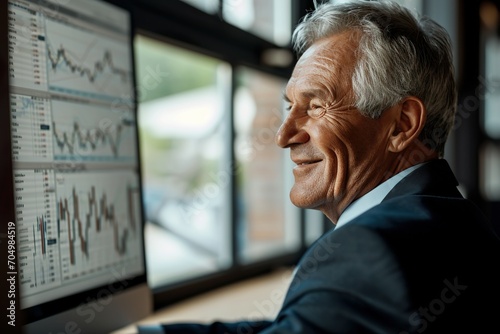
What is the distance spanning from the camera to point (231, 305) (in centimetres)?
194

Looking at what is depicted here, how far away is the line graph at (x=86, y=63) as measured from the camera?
3.30 feet

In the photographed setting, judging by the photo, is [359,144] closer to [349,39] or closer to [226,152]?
[349,39]

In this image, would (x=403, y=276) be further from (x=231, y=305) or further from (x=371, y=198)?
(x=231, y=305)

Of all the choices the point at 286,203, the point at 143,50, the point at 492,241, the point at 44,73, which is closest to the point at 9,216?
the point at 44,73

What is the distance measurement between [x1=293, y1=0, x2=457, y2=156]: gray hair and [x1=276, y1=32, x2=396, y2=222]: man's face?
0.08 ft

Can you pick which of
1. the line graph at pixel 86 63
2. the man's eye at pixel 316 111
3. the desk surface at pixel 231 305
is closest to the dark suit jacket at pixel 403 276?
the man's eye at pixel 316 111

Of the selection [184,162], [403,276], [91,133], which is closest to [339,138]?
[403,276]

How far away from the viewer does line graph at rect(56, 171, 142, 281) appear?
1007 millimetres

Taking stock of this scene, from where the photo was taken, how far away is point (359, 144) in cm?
112

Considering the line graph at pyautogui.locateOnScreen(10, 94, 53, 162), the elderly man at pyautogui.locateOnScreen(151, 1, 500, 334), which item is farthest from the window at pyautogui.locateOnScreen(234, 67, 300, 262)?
the line graph at pyautogui.locateOnScreen(10, 94, 53, 162)

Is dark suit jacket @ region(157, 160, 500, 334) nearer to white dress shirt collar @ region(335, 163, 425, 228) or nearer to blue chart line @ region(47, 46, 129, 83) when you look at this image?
white dress shirt collar @ region(335, 163, 425, 228)

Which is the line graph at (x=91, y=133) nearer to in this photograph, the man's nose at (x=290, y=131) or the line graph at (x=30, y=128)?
the line graph at (x=30, y=128)

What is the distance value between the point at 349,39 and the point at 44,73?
597mm

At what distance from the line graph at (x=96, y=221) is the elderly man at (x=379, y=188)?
0.74ft
